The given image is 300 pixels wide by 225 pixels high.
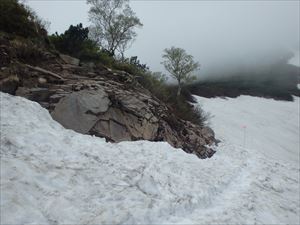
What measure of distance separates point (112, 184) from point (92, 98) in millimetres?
4662

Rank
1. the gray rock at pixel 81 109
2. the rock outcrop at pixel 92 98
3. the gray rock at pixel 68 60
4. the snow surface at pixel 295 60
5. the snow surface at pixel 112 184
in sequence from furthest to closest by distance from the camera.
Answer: the snow surface at pixel 295 60 < the gray rock at pixel 68 60 < the rock outcrop at pixel 92 98 < the gray rock at pixel 81 109 < the snow surface at pixel 112 184

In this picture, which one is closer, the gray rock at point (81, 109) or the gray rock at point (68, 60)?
the gray rock at point (81, 109)

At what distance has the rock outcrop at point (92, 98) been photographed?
403 inches

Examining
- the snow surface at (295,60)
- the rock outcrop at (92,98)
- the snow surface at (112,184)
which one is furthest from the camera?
the snow surface at (295,60)

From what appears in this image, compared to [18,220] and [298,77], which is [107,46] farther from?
[298,77]

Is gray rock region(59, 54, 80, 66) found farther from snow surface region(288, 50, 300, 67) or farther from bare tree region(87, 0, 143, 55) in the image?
snow surface region(288, 50, 300, 67)

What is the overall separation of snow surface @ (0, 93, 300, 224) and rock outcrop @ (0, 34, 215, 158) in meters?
0.74

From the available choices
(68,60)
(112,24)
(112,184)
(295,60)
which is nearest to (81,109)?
(112,184)

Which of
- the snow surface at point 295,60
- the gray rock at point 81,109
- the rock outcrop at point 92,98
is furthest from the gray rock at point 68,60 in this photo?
the snow surface at point 295,60

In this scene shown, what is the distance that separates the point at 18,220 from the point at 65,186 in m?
1.40

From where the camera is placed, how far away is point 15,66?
1088 cm

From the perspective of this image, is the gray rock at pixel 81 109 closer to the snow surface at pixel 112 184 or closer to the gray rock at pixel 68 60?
the snow surface at pixel 112 184

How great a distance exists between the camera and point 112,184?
7312 mm

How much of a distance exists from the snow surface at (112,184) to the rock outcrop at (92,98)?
2.41 ft
